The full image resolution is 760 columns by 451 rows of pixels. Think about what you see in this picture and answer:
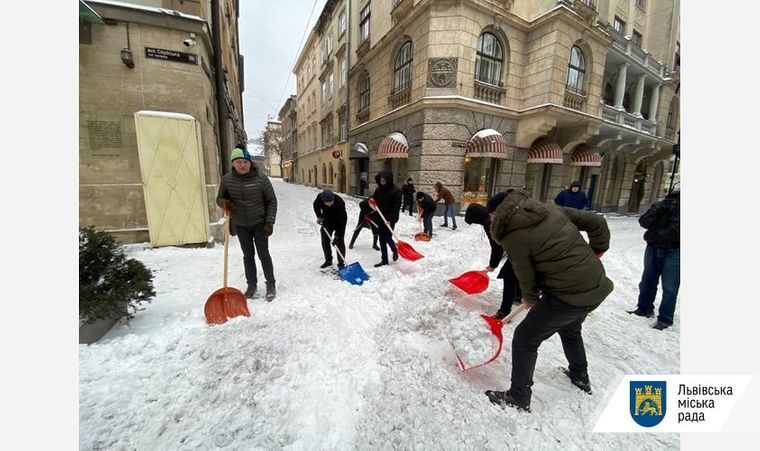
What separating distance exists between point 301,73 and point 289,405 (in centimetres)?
3311

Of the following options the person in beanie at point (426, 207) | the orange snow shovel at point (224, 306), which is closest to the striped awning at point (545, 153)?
the person in beanie at point (426, 207)

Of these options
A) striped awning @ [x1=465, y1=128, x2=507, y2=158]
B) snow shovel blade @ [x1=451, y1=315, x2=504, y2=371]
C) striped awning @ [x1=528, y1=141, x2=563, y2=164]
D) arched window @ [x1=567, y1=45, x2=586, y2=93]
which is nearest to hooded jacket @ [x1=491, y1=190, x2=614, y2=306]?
snow shovel blade @ [x1=451, y1=315, x2=504, y2=371]

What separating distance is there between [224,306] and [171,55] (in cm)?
542

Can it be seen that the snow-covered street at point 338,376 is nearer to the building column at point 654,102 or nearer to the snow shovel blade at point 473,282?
the snow shovel blade at point 473,282

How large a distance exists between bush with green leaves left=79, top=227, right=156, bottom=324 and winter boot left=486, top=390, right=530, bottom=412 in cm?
336

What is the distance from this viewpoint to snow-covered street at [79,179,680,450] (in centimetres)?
178

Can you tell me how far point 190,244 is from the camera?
5.63 meters

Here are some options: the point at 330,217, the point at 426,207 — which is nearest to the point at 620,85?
the point at 426,207

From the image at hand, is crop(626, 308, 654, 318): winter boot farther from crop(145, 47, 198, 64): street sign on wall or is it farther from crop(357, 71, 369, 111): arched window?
crop(357, 71, 369, 111): arched window

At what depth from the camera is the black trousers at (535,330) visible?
72.9 inches

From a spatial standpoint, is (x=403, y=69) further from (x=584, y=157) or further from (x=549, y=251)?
(x=549, y=251)

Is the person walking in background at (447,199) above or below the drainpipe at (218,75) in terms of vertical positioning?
→ below

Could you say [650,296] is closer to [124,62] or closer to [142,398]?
[142,398]

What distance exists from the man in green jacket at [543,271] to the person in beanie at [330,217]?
3053 mm
